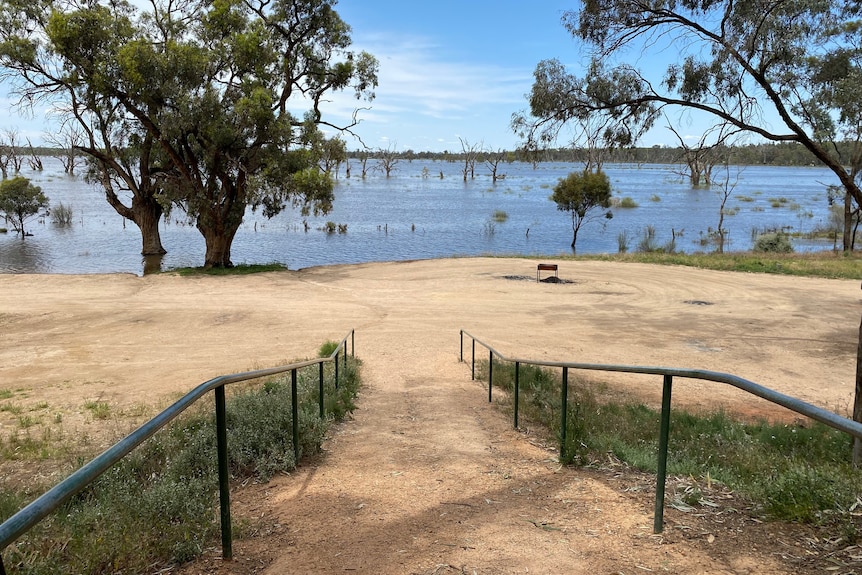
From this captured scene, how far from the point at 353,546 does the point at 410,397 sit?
20.9 feet

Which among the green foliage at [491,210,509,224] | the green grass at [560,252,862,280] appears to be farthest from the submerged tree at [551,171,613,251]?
the green foliage at [491,210,509,224]

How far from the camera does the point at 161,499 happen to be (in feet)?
12.6

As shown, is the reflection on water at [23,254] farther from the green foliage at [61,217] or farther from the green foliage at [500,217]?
the green foliage at [500,217]

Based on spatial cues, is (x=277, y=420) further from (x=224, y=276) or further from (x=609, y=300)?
(x=224, y=276)

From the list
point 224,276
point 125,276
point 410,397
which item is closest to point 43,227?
point 125,276

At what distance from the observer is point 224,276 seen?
2812 cm

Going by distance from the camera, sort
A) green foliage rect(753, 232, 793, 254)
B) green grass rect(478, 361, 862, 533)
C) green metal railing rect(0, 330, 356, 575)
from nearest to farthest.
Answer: green metal railing rect(0, 330, 356, 575), green grass rect(478, 361, 862, 533), green foliage rect(753, 232, 793, 254)

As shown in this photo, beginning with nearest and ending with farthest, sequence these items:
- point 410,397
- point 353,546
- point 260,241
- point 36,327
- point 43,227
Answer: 1. point 353,546
2. point 410,397
3. point 36,327
4. point 260,241
5. point 43,227

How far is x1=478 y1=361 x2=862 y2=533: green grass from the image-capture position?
3.71 meters

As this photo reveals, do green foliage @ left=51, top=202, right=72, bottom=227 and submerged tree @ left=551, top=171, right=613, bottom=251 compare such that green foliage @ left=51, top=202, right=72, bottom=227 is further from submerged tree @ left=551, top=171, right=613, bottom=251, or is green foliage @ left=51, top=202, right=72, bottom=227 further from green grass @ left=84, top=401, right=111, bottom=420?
green grass @ left=84, top=401, right=111, bottom=420

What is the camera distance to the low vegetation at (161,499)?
3.24 meters

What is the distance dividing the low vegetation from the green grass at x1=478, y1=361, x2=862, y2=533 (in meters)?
2.63

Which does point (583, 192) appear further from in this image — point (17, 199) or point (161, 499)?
point (161, 499)

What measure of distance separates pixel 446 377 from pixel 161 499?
28.2ft
